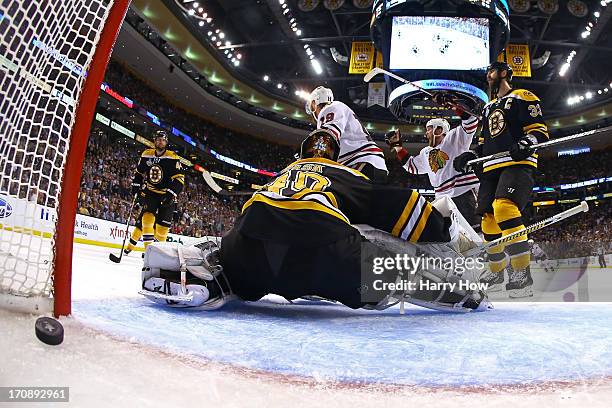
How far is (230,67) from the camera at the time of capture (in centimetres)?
1622

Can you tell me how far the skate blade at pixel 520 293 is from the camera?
8.80 feet

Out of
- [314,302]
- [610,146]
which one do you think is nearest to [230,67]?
[314,302]

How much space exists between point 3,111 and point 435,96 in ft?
31.3

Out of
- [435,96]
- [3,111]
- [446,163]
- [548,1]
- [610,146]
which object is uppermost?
[548,1]

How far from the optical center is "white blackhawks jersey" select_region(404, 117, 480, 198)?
13.8 ft

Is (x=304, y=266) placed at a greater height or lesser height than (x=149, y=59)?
lesser

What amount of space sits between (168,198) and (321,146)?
13.4ft

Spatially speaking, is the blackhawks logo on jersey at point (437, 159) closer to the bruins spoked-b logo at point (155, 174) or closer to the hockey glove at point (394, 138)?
the hockey glove at point (394, 138)

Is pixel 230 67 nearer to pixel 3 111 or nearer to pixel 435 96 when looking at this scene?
pixel 435 96

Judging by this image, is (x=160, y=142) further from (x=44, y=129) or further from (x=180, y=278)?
(x=44, y=129)

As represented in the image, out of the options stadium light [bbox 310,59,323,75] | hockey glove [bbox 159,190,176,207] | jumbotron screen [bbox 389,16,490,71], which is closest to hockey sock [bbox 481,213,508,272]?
hockey glove [bbox 159,190,176,207]

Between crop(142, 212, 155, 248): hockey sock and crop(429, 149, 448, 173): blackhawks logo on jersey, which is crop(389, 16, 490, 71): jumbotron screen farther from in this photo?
crop(142, 212, 155, 248): hockey sock

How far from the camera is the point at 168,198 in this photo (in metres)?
5.83

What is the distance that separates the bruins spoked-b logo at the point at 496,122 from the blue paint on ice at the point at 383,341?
163 cm
